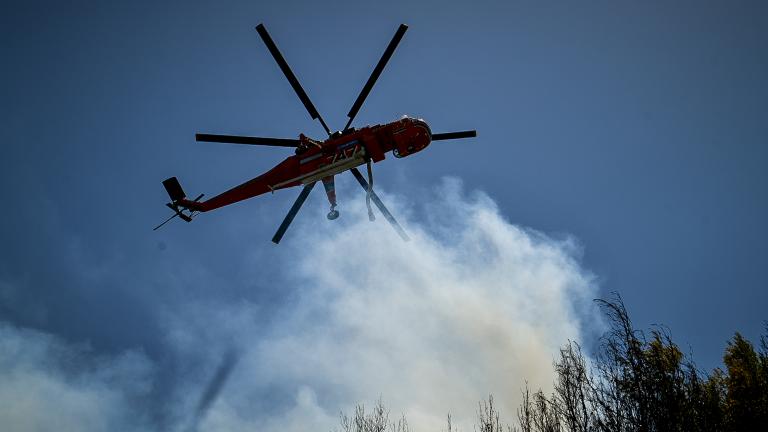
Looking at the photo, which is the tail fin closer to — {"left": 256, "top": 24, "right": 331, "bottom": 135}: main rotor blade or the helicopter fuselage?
the helicopter fuselage

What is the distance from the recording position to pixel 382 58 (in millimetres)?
10586

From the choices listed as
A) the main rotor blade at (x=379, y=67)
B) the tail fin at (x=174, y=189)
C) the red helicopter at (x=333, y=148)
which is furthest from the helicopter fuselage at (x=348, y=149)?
the tail fin at (x=174, y=189)

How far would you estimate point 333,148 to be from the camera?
39.8ft

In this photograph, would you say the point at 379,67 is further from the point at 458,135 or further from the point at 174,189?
the point at 174,189

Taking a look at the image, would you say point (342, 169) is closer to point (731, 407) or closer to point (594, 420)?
point (594, 420)

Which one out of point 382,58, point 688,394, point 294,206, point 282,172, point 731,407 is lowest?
point 688,394

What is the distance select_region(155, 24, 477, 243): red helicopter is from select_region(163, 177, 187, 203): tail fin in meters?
3.00

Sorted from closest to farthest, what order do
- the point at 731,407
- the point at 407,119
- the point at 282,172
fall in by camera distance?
the point at 407,119 < the point at 282,172 < the point at 731,407

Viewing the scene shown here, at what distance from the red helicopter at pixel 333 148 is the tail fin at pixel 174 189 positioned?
9.85 feet

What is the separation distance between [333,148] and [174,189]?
241 inches

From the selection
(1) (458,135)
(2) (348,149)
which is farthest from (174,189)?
Answer: (1) (458,135)

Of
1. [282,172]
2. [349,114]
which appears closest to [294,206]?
[282,172]

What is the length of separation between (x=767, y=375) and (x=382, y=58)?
16.4 meters

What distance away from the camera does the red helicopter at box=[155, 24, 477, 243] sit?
11.5 m
